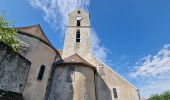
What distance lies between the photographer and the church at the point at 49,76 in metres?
9.50

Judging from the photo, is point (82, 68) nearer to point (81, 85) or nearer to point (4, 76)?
point (81, 85)

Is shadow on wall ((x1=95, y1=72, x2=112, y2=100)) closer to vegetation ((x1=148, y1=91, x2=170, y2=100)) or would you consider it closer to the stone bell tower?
the stone bell tower

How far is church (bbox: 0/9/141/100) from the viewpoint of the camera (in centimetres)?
950

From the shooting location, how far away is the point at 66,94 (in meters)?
13.6

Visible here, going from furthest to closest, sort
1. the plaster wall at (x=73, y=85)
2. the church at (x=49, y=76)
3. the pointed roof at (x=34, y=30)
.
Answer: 1. the pointed roof at (x=34, y=30)
2. the plaster wall at (x=73, y=85)
3. the church at (x=49, y=76)

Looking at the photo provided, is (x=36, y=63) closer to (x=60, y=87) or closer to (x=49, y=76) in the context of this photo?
(x=49, y=76)

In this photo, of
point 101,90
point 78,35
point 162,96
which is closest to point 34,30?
point 78,35

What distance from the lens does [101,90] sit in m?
16.9

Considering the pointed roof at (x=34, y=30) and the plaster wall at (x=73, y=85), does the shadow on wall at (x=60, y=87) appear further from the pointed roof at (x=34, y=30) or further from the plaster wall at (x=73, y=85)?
the pointed roof at (x=34, y=30)

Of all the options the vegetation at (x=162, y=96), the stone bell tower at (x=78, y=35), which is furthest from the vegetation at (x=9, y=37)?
the vegetation at (x=162, y=96)

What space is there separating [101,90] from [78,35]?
918 centimetres

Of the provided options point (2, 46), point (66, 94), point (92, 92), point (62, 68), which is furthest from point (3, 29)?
point (92, 92)

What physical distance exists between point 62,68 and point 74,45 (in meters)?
6.59

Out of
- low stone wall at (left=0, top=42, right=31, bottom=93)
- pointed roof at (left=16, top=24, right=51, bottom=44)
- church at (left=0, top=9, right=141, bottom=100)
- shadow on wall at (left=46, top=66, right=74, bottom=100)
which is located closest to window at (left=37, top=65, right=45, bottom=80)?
church at (left=0, top=9, right=141, bottom=100)
